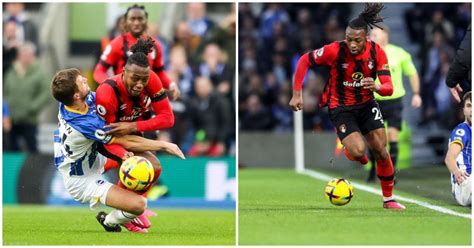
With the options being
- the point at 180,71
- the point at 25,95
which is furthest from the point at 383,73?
the point at 25,95

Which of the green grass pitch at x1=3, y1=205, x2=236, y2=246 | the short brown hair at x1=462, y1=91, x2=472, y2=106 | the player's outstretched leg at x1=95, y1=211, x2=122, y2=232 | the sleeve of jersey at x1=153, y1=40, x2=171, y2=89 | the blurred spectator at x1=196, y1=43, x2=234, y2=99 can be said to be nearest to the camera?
the green grass pitch at x1=3, y1=205, x2=236, y2=246

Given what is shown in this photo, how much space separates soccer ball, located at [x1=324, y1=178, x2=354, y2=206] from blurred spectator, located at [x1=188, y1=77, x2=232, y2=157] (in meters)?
5.60

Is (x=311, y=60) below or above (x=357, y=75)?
above

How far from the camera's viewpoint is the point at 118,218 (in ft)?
29.1

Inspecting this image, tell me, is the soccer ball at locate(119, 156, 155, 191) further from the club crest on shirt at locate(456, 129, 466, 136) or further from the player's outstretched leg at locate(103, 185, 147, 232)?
the club crest on shirt at locate(456, 129, 466, 136)

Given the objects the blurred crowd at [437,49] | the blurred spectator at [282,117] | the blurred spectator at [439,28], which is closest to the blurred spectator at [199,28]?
the blurred spectator at [282,117]

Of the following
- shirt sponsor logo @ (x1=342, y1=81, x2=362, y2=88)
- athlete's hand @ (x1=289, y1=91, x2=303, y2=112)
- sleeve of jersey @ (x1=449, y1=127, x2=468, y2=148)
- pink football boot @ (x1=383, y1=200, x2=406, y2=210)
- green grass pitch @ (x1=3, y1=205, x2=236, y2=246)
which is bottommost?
green grass pitch @ (x1=3, y1=205, x2=236, y2=246)

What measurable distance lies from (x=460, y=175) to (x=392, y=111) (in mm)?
2933

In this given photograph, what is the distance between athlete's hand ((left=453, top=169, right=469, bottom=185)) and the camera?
9398 millimetres

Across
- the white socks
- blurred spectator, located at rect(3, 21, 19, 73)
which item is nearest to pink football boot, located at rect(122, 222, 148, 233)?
the white socks

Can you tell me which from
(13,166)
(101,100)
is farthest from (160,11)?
(101,100)

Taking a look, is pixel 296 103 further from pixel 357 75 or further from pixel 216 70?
pixel 216 70

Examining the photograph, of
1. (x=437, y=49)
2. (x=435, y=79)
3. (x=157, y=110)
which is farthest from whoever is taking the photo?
(x=437, y=49)

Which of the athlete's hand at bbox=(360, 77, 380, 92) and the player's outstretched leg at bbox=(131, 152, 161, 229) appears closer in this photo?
the player's outstretched leg at bbox=(131, 152, 161, 229)
